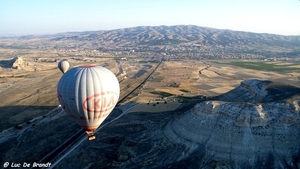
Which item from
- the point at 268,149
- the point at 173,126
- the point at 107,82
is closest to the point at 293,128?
the point at 268,149

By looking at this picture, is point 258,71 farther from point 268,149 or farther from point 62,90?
point 62,90

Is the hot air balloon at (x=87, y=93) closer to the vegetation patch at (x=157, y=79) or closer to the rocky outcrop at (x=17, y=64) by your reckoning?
the vegetation patch at (x=157, y=79)

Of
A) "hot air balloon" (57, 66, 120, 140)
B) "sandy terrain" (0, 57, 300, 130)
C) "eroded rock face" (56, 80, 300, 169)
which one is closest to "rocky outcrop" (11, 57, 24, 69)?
"sandy terrain" (0, 57, 300, 130)

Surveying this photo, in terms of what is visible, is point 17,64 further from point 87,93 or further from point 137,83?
point 87,93

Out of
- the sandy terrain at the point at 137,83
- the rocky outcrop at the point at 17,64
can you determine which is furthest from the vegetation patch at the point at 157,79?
the rocky outcrop at the point at 17,64

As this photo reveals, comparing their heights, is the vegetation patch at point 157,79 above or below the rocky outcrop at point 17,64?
below

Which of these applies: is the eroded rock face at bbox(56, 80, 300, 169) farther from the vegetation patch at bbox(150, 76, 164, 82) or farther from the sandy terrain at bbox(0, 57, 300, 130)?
the vegetation patch at bbox(150, 76, 164, 82)

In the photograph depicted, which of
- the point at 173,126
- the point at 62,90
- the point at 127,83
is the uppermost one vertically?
the point at 62,90
